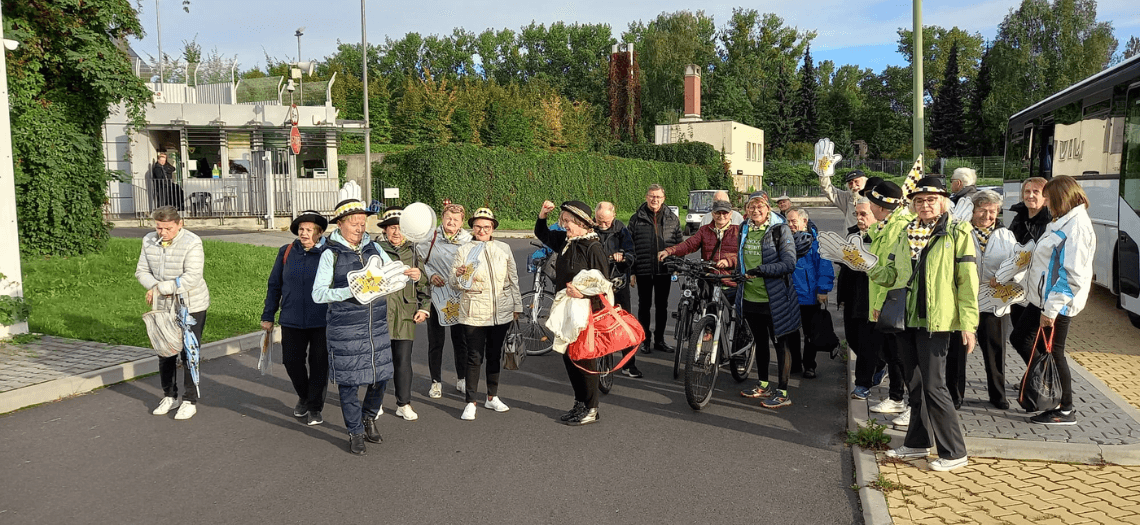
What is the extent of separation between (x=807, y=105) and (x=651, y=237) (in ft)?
274

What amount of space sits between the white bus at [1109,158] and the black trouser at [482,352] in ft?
25.5

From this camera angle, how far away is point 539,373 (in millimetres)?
8148

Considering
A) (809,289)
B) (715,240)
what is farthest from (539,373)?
(809,289)

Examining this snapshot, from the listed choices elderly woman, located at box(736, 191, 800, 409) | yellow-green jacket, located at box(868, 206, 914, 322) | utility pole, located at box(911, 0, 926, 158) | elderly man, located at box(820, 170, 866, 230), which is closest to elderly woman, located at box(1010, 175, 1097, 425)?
yellow-green jacket, located at box(868, 206, 914, 322)

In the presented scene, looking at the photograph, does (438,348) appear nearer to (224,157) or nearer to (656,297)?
(656,297)

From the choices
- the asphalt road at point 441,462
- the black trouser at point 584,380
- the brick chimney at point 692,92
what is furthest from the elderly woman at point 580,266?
the brick chimney at point 692,92

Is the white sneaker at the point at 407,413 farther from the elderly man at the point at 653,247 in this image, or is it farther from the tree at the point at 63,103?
the tree at the point at 63,103

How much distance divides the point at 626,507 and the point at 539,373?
11.8 ft

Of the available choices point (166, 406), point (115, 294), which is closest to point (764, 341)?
point (166, 406)

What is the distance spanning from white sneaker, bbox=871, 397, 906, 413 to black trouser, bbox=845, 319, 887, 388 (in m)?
0.29

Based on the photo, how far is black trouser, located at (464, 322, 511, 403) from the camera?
6.45m

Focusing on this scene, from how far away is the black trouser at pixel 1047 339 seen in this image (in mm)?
5676

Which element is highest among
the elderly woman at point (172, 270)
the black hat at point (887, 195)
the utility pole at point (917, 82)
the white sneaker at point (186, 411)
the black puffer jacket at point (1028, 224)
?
the utility pole at point (917, 82)

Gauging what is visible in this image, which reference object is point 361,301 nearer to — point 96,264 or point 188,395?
point 188,395
